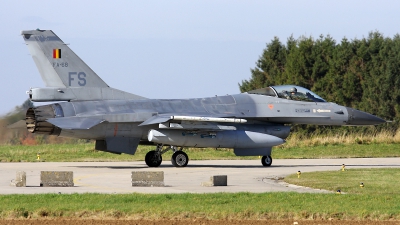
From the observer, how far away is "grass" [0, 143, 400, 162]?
30.5 m

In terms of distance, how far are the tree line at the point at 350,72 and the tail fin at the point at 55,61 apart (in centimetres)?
3204

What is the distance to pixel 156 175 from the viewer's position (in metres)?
17.3

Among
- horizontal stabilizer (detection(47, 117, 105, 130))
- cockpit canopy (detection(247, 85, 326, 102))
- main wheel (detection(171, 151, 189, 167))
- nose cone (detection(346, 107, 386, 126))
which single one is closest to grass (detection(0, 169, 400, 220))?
horizontal stabilizer (detection(47, 117, 105, 130))

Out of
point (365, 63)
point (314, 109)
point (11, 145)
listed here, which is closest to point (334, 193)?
point (314, 109)

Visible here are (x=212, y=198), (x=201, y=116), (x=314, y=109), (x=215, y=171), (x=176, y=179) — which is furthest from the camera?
(x=314, y=109)

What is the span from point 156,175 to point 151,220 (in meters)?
5.18

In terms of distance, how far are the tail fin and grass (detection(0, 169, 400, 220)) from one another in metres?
10.1

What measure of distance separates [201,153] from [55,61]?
10.8m

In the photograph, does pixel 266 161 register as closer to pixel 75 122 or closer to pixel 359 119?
pixel 359 119

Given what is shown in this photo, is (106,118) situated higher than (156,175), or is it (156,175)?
(106,118)

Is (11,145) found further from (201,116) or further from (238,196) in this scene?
(238,196)

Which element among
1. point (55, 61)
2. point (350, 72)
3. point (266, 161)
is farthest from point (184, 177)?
point (350, 72)

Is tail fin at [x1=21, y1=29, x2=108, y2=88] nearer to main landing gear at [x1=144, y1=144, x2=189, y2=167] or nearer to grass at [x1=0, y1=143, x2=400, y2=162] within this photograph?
main landing gear at [x1=144, y1=144, x2=189, y2=167]

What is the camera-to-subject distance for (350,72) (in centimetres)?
5522
